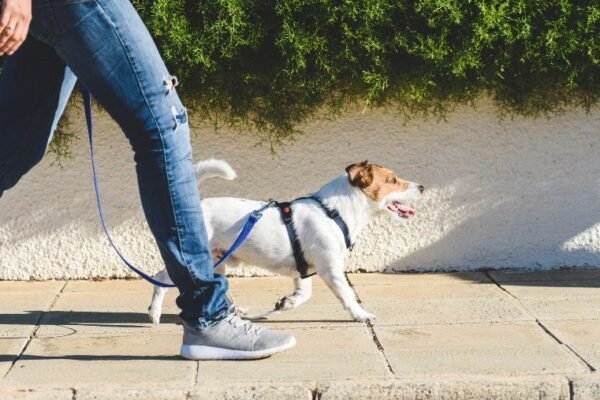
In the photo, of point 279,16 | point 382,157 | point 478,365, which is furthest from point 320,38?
point 478,365

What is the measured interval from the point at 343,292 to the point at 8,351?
1.72m

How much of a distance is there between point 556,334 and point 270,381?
1600mm

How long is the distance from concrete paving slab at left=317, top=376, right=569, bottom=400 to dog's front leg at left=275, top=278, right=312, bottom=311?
1354 mm

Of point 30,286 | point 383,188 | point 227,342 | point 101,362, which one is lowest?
point 30,286

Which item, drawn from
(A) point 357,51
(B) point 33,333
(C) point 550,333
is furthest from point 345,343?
(A) point 357,51

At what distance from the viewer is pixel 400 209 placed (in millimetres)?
5664

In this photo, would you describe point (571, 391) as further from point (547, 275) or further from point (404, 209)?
point (547, 275)

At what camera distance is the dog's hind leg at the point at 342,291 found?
5.15 metres

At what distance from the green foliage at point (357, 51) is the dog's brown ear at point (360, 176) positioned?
71cm

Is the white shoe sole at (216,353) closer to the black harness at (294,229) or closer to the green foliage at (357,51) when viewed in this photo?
the black harness at (294,229)

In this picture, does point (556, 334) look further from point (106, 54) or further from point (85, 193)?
point (85, 193)

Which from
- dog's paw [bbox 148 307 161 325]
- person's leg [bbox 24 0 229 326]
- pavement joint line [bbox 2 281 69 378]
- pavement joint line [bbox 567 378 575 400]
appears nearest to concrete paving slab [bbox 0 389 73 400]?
pavement joint line [bbox 2 281 69 378]

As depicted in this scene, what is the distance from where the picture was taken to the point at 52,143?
6.20m

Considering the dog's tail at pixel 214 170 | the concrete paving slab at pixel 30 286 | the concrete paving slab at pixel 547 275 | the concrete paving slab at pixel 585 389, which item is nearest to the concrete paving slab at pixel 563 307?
the concrete paving slab at pixel 547 275
